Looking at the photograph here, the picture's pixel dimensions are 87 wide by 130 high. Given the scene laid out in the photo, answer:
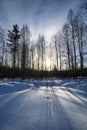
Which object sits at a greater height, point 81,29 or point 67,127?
point 81,29

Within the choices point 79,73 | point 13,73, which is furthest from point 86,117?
point 13,73

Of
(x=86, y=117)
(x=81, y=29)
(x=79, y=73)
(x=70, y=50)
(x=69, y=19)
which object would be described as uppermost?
(x=69, y=19)

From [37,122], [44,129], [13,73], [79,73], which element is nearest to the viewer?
[44,129]

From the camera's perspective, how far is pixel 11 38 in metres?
31.2

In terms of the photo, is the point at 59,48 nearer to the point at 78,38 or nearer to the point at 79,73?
the point at 78,38

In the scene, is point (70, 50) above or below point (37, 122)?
above

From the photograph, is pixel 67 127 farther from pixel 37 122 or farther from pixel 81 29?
pixel 81 29

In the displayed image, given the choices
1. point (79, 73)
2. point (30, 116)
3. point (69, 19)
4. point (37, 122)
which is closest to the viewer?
point (37, 122)

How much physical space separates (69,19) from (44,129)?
24.8 m

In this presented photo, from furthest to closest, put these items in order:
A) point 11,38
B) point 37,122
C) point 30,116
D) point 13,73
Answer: point 11,38, point 13,73, point 30,116, point 37,122

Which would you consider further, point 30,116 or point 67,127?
point 30,116

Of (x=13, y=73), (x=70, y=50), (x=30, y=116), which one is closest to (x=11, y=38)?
(x=13, y=73)

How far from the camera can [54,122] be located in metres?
4.01

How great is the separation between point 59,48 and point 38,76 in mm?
8264
